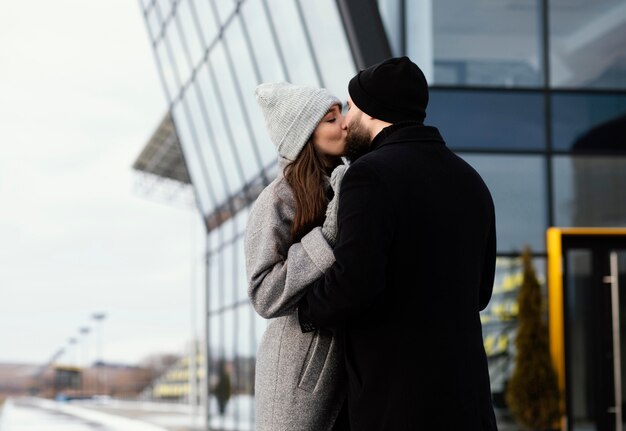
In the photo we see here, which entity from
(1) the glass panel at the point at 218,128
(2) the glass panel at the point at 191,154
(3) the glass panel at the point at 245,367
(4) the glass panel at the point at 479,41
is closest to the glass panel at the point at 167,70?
(2) the glass panel at the point at 191,154

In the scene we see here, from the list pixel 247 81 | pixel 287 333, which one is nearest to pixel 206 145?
pixel 247 81

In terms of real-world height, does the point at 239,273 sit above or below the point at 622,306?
above

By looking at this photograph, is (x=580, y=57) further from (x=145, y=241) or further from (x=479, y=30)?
(x=145, y=241)

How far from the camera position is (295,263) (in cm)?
239

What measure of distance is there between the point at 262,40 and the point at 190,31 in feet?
11.7

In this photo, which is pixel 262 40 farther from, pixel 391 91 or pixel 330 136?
pixel 391 91

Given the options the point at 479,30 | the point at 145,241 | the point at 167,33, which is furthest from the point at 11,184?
the point at 479,30

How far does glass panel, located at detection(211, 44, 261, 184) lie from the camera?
1490cm

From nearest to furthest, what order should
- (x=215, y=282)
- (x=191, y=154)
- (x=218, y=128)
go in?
(x=218, y=128) → (x=215, y=282) → (x=191, y=154)

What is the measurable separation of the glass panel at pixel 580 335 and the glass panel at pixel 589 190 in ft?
1.24

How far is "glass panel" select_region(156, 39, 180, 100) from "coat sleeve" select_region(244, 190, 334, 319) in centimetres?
1590

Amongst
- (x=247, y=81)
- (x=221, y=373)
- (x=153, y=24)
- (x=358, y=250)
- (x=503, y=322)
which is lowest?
(x=221, y=373)

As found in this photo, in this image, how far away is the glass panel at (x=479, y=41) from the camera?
1070 cm

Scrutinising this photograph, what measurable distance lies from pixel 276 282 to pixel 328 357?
0.22 meters
